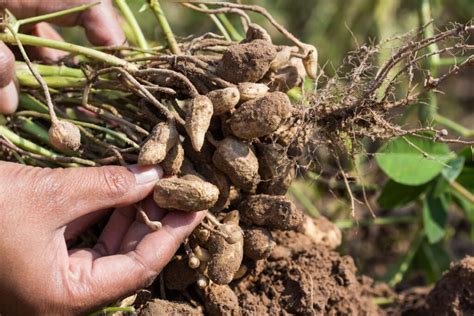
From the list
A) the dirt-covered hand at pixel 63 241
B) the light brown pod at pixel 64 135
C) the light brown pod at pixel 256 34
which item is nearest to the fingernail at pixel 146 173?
the dirt-covered hand at pixel 63 241

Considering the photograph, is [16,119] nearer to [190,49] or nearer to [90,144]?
[90,144]

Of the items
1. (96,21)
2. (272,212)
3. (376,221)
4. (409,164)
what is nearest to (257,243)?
(272,212)

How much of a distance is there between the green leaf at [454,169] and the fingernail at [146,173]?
0.77 m

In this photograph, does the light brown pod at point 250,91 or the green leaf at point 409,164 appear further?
the green leaf at point 409,164

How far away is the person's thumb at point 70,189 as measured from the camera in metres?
1.09

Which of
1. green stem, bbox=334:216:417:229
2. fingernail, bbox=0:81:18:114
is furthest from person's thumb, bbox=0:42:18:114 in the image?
green stem, bbox=334:216:417:229

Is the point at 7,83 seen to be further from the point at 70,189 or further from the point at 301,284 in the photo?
the point at 301,284

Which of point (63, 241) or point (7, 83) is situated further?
point (7, 83)

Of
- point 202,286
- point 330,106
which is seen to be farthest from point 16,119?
point 330,106

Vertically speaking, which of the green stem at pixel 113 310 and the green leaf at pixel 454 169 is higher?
the green stem at pixel 113 310

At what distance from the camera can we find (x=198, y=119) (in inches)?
44.8

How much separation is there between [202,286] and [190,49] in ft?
1.48

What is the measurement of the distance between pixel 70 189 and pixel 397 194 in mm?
929

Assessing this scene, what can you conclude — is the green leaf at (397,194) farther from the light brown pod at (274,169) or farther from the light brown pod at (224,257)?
the light brown pod at (224,257)
